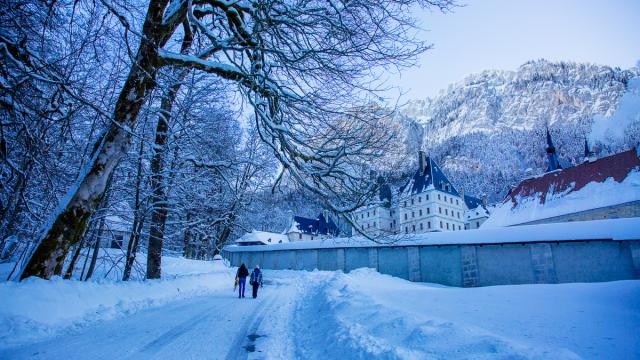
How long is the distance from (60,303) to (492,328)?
8.53m

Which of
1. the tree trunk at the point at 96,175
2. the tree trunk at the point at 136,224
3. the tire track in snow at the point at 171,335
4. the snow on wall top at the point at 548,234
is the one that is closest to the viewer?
the tire track in snow at the point at 171,335

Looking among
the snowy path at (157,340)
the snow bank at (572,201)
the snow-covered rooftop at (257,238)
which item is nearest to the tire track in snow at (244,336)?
the snowy path at (157,340)

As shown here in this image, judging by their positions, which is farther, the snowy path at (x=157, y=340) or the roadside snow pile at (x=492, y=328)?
the snowy path at (x=157, y=340)

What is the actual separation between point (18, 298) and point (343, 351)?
6122 mm

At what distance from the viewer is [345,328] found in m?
6.64

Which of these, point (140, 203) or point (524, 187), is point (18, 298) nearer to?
point (140, 203)

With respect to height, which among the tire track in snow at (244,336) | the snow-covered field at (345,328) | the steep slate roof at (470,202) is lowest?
the tire track in snow at (244,336)

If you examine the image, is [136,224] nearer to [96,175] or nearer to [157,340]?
[96,175]

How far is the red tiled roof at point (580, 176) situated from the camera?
34625 mm

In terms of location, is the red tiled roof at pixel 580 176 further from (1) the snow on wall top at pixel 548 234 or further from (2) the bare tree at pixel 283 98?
(2) the bare tree at pixel 283 98

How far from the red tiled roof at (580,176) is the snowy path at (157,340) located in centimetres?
4144

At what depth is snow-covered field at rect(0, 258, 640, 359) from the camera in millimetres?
4270

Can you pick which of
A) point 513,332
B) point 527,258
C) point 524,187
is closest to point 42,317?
point 513,332

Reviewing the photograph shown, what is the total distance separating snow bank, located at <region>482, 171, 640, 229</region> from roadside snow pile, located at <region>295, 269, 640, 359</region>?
33.5 meters
